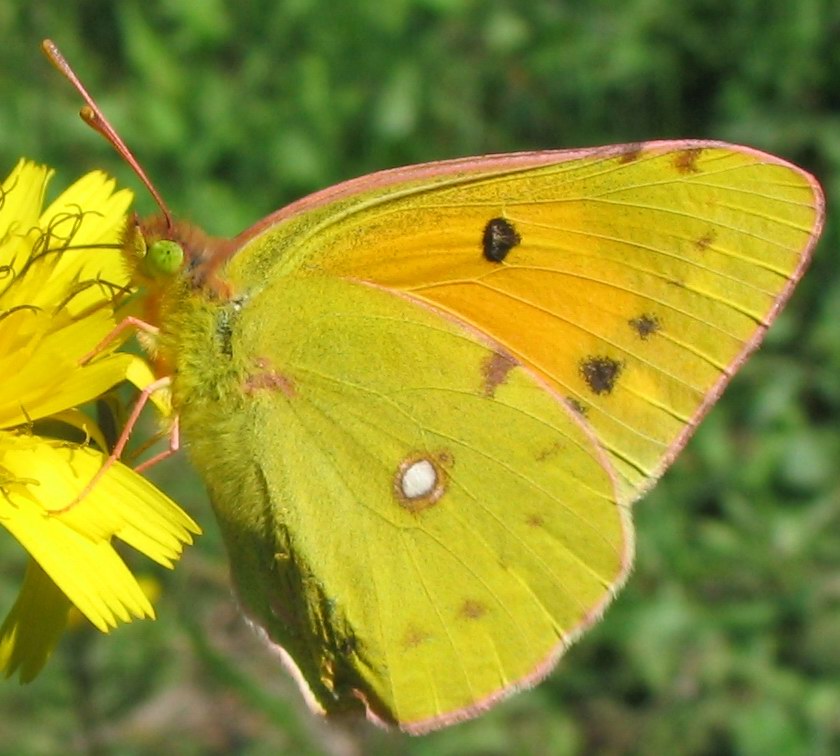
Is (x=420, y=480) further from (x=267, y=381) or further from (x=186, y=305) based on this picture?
(x=186, y=305)

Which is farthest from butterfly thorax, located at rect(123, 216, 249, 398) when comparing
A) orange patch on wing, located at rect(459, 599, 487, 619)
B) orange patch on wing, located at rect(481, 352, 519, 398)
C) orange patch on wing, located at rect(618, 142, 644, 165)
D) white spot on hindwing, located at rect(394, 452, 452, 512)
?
orange patch on wing, located at rect(618, 142, 644, 165)

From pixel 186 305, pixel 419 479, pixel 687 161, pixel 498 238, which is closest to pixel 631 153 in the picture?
pixel 687 161

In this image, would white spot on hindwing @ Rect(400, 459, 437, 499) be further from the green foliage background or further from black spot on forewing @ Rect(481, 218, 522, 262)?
the green foliage background

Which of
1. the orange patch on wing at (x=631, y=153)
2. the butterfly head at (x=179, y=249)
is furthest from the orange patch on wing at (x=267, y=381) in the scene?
the orange patch on wing at (x=631, y=153)

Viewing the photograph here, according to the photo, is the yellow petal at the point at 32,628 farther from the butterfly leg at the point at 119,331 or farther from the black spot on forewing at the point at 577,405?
the black spot on forewing at the point at 577,405

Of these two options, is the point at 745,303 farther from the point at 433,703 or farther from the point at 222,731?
the point at 222,731

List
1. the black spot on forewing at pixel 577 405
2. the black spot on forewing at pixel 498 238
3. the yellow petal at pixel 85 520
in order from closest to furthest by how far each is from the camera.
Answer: the yellow petal at pixel 85 520 → the black spot on forewing at pixel 498 238 → the black spot on forewing at pixel 577 405
